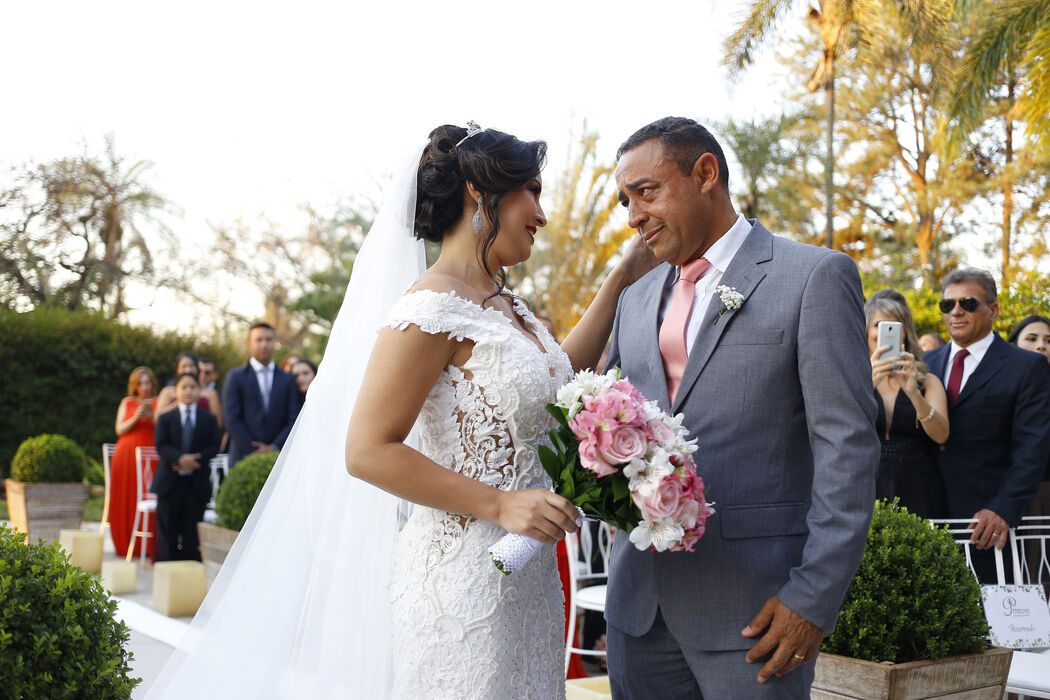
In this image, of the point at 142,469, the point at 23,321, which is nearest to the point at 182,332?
the point at 23,321

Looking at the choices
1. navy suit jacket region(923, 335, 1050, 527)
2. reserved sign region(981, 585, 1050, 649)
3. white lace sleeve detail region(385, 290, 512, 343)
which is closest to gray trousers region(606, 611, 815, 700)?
white lace sleeve detail region(385, 290, 512, 343)

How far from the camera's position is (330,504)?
3.03 meters

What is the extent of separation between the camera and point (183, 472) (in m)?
9.80

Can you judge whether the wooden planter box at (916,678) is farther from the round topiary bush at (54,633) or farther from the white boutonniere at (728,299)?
the round topiary bush at (54,633)

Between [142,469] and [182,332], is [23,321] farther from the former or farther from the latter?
[142,469]

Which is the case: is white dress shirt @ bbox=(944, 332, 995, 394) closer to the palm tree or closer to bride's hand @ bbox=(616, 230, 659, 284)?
bride's hand @ bbox=(616, 230, 659, 284)

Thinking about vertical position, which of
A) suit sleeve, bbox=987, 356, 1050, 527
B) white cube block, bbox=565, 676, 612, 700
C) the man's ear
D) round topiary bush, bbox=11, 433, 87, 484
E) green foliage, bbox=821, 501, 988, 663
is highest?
Result: the man's ear

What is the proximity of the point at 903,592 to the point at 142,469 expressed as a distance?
970 cm

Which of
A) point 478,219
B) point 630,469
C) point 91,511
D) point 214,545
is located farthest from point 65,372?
point 630,469

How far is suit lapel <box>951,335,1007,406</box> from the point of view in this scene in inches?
201

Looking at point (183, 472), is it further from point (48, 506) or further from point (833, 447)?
point (833, 447)

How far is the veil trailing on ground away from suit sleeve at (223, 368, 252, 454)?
691 cm

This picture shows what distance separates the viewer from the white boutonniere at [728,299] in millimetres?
2377

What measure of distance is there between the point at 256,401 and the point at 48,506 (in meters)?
4.25
